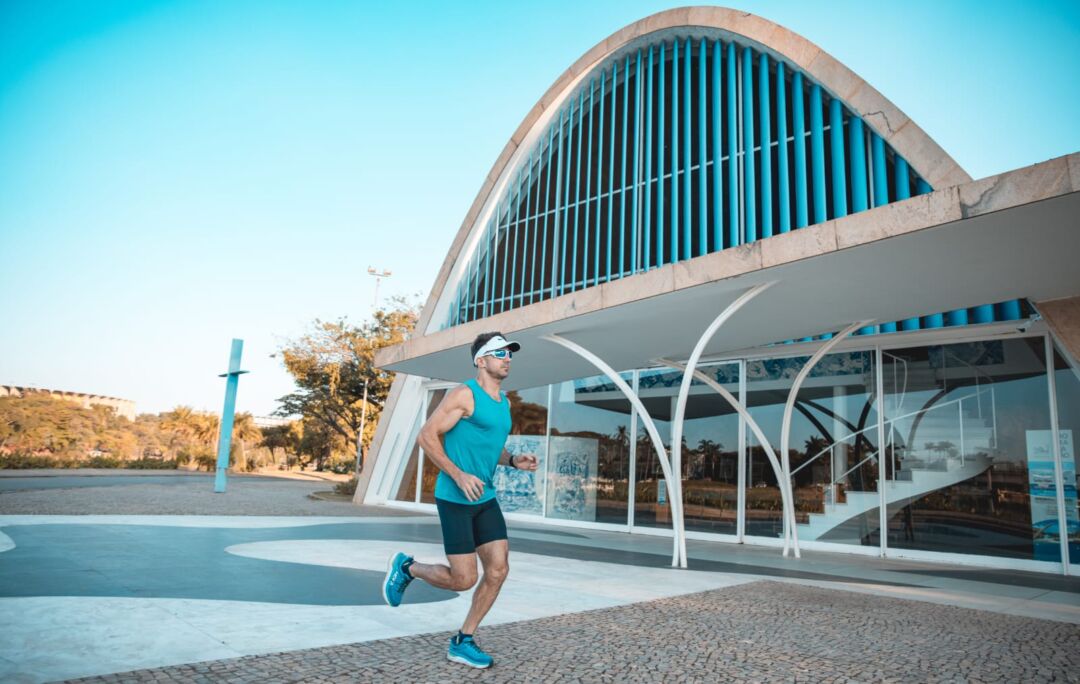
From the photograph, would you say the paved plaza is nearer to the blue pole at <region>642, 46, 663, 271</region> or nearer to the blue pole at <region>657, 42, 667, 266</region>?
the blue pole at <region>657, 42, 667, 266</region>

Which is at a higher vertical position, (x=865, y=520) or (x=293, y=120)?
(x=293, y=120)

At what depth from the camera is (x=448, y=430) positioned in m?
3.42

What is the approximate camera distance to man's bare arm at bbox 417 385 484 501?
3152 mm

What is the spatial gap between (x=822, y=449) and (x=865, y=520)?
1.33 m

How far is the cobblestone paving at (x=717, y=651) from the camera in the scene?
3.22 meters

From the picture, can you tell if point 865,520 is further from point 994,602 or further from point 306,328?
point 306,328

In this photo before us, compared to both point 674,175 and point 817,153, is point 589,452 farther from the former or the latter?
point 817,153

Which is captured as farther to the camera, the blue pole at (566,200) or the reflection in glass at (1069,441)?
the blue pole at (566,200)

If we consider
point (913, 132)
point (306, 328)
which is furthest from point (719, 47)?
point (306, 328)

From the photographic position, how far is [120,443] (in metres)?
42.1

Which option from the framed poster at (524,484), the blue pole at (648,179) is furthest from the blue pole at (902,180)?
the framed poster at (524,484)

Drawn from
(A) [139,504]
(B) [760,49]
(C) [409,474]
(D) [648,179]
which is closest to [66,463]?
(C) [409,474]

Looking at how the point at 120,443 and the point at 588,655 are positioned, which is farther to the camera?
the point at 120,443

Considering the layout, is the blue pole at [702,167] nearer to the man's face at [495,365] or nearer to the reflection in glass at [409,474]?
the reflection in glass at [409,474]
